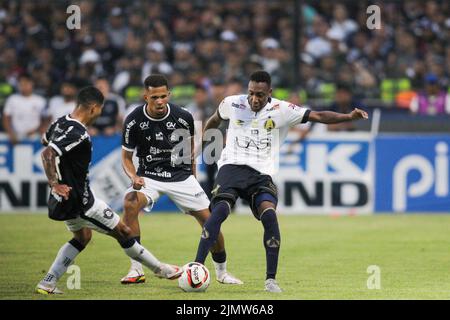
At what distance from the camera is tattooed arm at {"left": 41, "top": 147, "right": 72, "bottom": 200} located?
9.36 meters

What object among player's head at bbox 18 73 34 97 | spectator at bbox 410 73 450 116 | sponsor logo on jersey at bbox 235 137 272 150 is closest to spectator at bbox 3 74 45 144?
player's head at bbox 18 73 34 97

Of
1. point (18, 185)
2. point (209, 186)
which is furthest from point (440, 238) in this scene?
point (18, 185)

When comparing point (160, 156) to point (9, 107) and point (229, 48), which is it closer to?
point (9, 107)

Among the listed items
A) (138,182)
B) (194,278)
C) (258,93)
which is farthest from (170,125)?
(194,278)

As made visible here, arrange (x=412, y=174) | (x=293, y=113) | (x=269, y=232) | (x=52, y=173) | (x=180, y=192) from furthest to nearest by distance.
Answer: (x=412, y=174) < (x=180, y=192) < (x=293, y=113) < (x=269, y=232) < (x=52, y=173)

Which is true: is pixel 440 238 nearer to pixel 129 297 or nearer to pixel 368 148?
pixel 368 148

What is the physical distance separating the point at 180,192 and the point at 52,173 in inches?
70.9

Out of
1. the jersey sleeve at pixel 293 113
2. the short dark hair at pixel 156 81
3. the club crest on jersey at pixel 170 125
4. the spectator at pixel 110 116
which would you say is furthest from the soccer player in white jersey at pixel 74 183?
the spectator at pixel 110 116

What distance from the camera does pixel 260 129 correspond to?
10430 millimetres

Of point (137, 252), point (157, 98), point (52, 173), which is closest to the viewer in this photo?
point (52, 173)

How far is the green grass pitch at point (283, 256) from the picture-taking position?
9.66 metres

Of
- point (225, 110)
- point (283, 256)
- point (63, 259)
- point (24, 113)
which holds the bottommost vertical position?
point (283, 256)

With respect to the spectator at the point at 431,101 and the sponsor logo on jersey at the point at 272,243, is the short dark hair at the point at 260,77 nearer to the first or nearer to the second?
the sponsor logo on jersey at the point at 272,243

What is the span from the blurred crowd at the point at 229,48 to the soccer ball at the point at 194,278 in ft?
31.8
